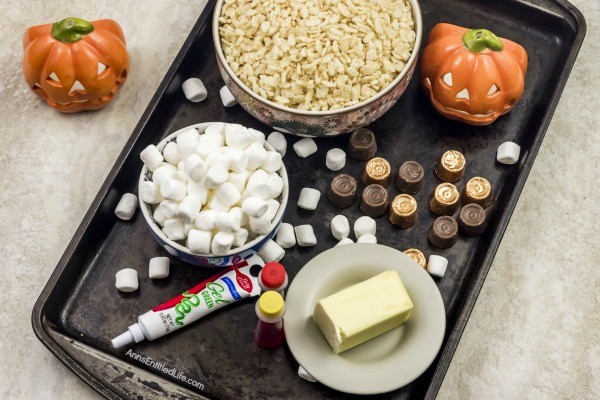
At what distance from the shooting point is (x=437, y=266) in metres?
1.56

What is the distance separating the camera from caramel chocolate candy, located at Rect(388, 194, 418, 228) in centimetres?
159

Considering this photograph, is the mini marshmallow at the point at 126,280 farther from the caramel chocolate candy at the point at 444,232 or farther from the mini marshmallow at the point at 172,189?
the caramel chocolate candy at the point at 444,232

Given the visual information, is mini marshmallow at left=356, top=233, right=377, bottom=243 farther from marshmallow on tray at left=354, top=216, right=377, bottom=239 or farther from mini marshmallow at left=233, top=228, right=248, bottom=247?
mini marshmallow at left=233, top=228, right=248, bottom=247

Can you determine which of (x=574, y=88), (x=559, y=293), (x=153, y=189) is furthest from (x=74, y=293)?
(x=574, y=88)

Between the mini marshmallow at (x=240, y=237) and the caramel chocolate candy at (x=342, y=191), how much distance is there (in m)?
0.21

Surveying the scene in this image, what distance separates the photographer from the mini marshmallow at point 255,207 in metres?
1.44

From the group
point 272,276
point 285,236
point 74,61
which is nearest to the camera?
point 272,276

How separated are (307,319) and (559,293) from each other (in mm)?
Answer: 546

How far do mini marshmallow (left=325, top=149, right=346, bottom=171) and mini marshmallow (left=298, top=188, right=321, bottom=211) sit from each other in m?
0.07

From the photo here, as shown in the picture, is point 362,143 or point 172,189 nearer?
point 172,189

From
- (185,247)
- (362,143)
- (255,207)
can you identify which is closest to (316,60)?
(362,143)

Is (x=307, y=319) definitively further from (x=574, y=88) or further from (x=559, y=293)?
(x=574, y=88)

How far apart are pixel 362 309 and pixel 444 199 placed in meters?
0.31

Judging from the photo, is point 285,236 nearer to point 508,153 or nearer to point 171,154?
point 171,154
